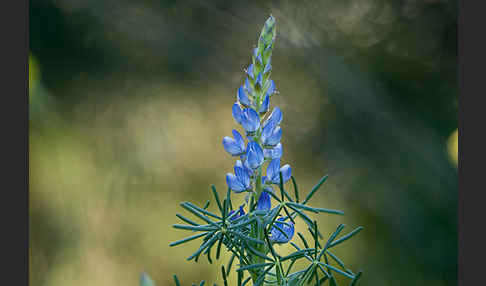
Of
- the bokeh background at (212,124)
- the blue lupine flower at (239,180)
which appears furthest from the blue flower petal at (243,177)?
the bokeh background at (212,124)

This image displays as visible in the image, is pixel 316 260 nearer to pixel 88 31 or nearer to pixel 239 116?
pixel 239 116

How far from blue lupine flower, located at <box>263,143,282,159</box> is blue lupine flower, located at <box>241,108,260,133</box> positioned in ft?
0.08

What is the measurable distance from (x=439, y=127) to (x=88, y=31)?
0.87 metres

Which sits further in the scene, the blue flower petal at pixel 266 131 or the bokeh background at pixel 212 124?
the bokeh background at pixel 212 124

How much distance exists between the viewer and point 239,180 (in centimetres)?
32

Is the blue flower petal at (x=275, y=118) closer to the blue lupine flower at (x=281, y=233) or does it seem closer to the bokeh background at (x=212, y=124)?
the blue lupine flower at (x=281, y=233)

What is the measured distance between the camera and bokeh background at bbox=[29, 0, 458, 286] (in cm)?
103

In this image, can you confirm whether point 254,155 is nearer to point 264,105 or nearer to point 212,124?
point 264,105

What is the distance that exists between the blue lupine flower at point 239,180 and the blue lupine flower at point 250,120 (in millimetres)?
31

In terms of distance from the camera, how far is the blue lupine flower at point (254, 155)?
318 millimetres

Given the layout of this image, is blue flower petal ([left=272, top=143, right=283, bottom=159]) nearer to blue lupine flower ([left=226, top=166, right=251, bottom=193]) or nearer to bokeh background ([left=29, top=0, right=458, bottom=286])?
blue lupine flower ([left=226, top=166, right=251, bottom=193])

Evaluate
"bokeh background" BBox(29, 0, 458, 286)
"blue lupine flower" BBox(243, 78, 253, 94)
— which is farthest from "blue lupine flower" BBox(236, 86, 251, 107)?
"bokeh background" BBox(29, 0, 458, 286)

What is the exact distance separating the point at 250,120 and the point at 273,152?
34 millimetres

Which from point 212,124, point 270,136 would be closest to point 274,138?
point 270,136
